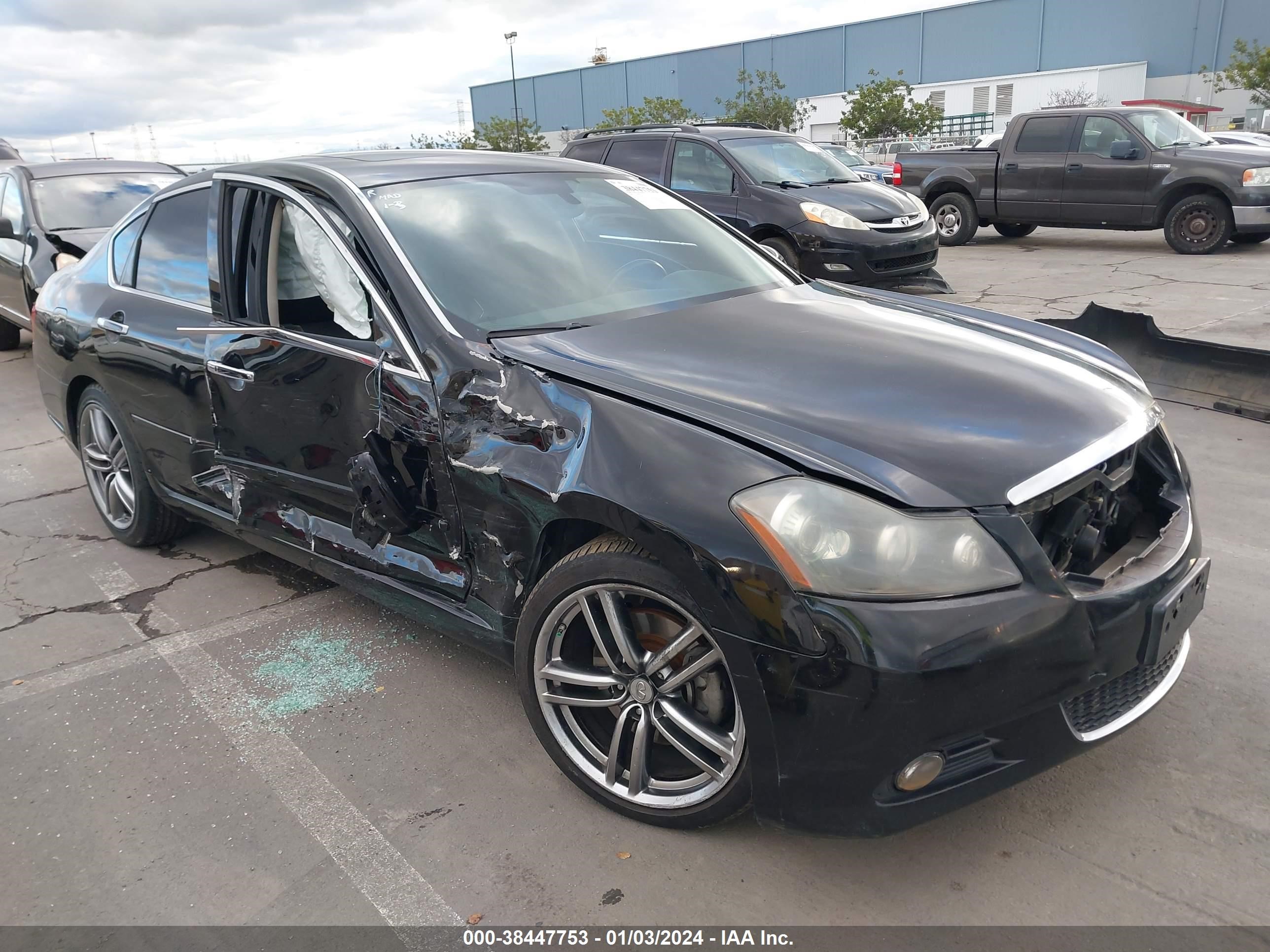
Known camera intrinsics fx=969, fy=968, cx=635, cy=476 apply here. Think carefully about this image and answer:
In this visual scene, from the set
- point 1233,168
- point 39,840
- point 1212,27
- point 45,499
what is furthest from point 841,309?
point 1212,27

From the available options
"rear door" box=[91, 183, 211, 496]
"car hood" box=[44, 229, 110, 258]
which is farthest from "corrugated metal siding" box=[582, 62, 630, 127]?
"rear door" box=[91, 183, 211, 496]

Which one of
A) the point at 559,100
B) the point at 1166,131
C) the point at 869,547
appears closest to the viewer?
the point at 869,547

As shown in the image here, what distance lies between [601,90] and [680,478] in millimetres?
80499

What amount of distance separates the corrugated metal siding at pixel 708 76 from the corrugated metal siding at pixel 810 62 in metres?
2.98

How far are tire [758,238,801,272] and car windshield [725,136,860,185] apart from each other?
2.34 feet

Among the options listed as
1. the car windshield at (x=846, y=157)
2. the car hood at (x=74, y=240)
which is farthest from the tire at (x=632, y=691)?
the car windshield at (x=846, y=157)

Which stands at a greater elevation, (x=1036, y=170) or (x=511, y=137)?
(x=511, y=137)

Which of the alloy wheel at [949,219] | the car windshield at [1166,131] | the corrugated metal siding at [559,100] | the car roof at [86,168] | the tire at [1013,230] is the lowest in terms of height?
the tire at [1013,230]

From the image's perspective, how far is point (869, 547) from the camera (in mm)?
2021

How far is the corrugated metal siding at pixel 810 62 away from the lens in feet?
213

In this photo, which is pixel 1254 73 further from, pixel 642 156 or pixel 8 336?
pixel 8 336

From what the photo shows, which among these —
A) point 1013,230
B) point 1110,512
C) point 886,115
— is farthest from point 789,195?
point 886,115

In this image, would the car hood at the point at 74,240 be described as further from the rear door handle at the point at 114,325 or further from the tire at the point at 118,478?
the rear door handle at the point at 114,325

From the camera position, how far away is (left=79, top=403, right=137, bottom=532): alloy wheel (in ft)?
14.6
